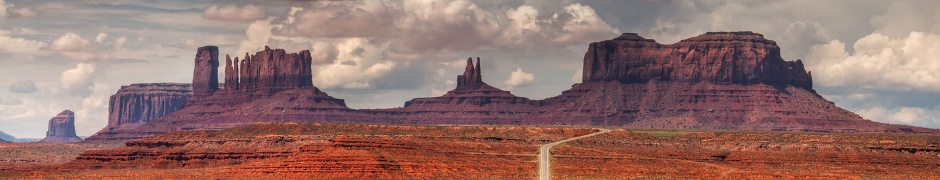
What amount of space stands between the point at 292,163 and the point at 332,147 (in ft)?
18.2

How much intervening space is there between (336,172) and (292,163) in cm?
740

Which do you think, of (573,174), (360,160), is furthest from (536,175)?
(360,160)

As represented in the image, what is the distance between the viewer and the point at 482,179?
→ 190 metres

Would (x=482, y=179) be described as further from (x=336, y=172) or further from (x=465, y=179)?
(x=336, y=172)

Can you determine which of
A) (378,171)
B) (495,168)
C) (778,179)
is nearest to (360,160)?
(378,171)

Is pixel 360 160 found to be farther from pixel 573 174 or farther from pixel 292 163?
pixel 573 174

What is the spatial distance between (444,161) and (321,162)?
14.0 meters

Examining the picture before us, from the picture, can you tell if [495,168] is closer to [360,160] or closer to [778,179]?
[360,160]

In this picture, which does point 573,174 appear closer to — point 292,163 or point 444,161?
point 444,161

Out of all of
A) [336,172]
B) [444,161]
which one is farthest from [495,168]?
[336,172]

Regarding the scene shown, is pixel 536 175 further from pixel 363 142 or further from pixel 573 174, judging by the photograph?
pixel 363 142

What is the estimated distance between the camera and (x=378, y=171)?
188750 mm

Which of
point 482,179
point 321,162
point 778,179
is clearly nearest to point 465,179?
point 482,179

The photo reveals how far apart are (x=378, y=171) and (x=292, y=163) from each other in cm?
1062
